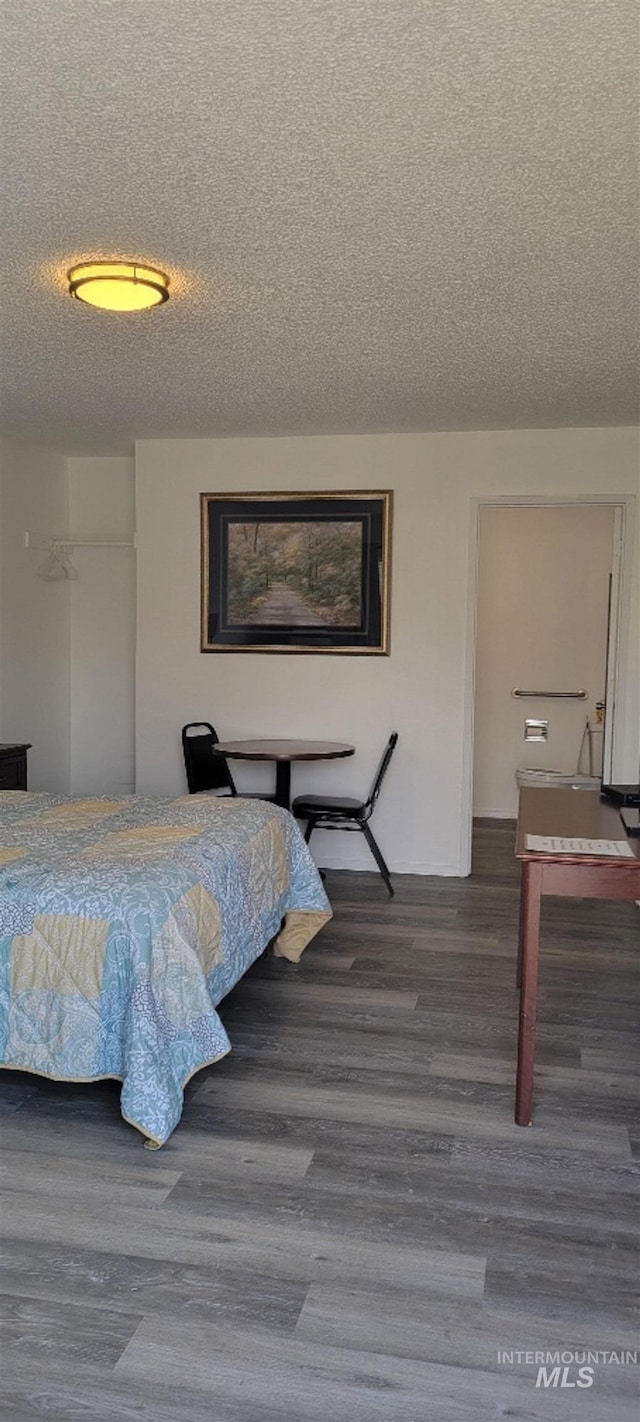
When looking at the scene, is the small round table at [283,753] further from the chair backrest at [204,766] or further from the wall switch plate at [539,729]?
the wall switch plate at [539,729]

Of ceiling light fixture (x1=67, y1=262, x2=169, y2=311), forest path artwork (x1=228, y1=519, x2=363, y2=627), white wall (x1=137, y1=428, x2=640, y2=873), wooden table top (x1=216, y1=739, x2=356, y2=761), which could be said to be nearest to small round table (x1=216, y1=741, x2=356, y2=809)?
wooden table top (x1=216, y1=739, x2=356, y2=761)

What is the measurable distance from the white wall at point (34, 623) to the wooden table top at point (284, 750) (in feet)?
4.51

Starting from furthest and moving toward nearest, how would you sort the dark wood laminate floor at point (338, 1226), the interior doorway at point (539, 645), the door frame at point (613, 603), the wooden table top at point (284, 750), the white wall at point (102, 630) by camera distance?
the interior doorway at point (539, 645)
the white wall at point (102, 630)
the door frame at point (613, 603)
the wooden table top at point (284, 750)
the dark wood laminate floor at point (338, 1226)

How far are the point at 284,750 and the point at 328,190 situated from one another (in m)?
2.98

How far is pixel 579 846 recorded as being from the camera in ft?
8.70

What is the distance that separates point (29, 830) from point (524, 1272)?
7.12 ft

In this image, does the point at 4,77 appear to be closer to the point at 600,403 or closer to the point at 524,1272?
the point at 524,1272

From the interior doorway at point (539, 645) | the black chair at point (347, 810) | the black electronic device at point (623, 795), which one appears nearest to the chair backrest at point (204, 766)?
the black chair at point (347, 810)

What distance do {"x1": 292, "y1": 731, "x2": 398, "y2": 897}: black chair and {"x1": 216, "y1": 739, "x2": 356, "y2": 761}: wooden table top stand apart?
209 millimetres

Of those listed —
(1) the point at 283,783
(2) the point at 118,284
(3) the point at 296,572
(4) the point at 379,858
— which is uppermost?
(2) the point at 118,284

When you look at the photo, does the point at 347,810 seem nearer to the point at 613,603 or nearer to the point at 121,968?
the point at 613,603

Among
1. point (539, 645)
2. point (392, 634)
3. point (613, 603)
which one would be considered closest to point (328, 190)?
point (392, 634)

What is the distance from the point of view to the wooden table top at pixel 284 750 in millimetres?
4848

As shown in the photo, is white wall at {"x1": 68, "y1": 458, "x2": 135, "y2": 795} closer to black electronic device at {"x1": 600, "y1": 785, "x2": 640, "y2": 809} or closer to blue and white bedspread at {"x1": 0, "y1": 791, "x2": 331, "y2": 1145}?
blue and white bedspread at {"x1": 0, "y1": 791, "x2": 331, "y2": 1145}
